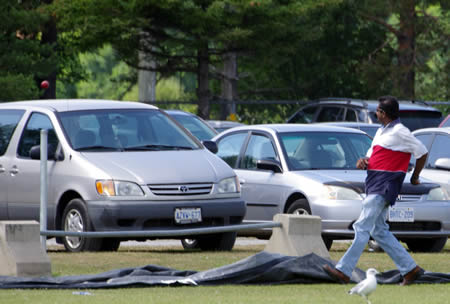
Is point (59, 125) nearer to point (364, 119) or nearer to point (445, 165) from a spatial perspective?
point (445, 165)

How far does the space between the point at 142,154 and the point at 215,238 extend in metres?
1.33

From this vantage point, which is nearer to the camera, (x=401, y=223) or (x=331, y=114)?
(x=401, y=223)

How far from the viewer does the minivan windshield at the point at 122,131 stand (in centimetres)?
1307

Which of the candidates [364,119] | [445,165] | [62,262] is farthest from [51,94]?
[62,262]

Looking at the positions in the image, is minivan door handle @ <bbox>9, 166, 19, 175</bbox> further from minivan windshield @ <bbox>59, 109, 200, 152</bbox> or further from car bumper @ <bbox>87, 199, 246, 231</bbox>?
car bumper @ <bbox>87, 199, 246, 231</bbox>

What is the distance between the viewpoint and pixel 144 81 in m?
38.2

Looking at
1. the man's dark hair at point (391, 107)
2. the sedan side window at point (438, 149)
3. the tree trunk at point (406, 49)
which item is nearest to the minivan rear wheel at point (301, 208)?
the sedan side window at point (438, 149)

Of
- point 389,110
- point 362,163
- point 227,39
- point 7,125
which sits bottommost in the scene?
point 7,125

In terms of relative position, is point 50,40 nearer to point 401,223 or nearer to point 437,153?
point 437,153

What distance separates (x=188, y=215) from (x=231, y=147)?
122 inches

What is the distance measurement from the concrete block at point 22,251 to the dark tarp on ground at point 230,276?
1.03 feet

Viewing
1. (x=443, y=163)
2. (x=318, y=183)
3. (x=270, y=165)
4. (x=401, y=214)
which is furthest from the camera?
(x=443, y=163)

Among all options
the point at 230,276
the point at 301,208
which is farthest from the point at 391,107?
the point at 301,208

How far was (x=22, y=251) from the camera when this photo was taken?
10.1 metres
